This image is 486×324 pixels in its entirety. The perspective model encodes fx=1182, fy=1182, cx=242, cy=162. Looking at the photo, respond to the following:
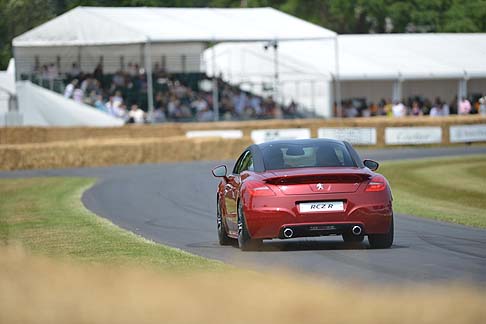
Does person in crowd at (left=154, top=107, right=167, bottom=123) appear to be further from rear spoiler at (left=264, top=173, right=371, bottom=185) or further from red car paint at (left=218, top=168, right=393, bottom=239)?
rear spoiler at (left=264, top=173, right=371, bottom=185)

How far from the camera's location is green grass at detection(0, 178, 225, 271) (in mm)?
11844

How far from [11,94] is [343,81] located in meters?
16.3

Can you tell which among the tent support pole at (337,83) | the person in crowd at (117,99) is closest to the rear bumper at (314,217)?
the person in crowd at (117,99)

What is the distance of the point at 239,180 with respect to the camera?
1324 centimetres

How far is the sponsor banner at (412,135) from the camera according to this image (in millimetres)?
45031

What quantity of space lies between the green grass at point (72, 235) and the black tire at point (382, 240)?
6.69 feet

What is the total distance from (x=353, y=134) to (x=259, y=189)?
32.3 m

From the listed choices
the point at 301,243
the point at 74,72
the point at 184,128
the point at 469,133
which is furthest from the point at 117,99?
the point at 301,243

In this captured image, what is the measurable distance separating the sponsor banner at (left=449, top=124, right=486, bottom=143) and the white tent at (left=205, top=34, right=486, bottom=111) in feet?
22.4

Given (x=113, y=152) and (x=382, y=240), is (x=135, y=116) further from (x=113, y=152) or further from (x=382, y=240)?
(x=382, y=240)

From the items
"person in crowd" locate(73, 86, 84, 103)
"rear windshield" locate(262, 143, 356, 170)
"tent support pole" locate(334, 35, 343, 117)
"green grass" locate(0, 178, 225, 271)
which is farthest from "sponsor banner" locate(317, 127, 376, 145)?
"rear windshield" locate(262, 143, 356, 170)

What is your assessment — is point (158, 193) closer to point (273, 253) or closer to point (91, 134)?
point (273, 253)

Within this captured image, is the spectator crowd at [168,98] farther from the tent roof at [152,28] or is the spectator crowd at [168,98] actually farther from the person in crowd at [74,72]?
the tent roof at [152,28]

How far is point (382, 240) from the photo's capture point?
41.8 feet
